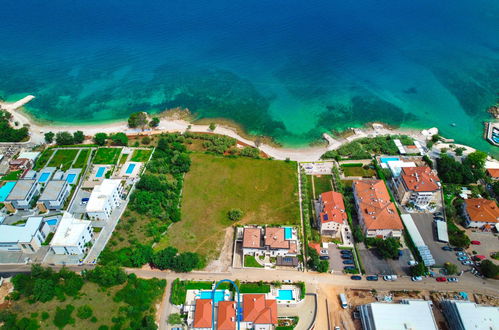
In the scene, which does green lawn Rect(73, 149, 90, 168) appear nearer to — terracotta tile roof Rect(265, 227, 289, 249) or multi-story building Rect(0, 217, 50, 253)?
multi-story building Rect(0, 217, 50, 253)

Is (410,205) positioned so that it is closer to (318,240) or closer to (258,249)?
(318,240)

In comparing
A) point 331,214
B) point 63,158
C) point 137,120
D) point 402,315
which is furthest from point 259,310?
point 137,120

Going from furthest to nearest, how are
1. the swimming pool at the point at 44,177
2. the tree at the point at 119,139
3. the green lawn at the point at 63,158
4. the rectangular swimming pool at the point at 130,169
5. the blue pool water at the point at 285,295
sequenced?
the tree at the point at 119,139, the green lawn at the point at 63,158, the rectangular swimming pool at the point at 130,169, the swimming pool at the point at 44,177, the blue pool water at the point at 285,295

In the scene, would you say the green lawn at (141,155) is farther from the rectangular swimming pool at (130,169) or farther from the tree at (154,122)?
the tree at (154,122)

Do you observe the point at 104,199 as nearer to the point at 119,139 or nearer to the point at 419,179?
the point at 119,139

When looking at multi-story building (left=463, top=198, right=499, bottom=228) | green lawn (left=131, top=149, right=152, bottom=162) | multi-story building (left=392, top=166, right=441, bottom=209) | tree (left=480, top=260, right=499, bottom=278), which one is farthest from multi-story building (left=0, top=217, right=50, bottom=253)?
multi-story building (left=463, top=198, right=499, bottom=228)

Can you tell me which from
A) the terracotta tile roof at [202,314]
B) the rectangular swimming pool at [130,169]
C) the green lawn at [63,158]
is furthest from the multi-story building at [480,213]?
the green lawn at [63,158]
